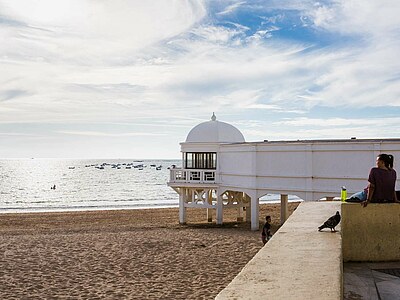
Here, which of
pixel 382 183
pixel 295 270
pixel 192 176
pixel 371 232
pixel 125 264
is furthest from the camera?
pixel 192 176

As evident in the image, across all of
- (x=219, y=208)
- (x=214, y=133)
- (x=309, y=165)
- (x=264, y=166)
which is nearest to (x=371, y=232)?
(x=309, y=165)

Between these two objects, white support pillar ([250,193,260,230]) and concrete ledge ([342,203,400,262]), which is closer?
concrete ledge ([342,203,400,262])

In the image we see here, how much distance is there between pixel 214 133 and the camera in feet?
88.3

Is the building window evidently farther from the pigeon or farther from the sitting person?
the pigeon

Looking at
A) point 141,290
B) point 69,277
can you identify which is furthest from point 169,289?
point 69,277

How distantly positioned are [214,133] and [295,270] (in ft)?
74.0

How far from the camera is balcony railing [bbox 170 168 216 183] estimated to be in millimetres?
26578

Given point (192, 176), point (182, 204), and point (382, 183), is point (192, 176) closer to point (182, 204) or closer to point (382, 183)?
point (182, 204)

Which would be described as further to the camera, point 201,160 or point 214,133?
point 201,160

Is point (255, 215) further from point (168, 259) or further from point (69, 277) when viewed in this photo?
point (69, 277)

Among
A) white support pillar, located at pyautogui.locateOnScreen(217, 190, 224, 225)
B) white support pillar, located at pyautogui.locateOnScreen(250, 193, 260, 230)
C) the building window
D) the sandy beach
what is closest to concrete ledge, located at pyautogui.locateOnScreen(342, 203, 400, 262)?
the sandy beach

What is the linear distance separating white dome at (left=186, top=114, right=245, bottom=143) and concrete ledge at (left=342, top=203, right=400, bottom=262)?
19536 millimetres

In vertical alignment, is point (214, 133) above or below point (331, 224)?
above

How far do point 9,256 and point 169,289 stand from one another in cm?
745
